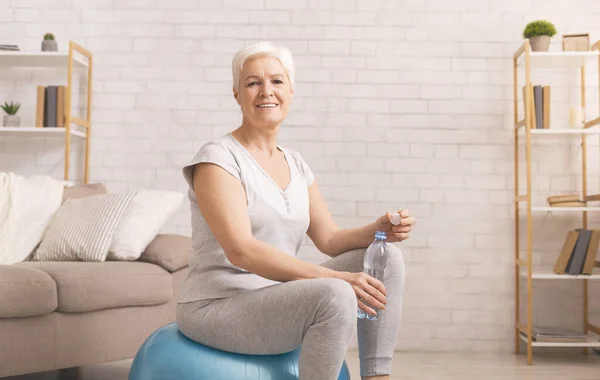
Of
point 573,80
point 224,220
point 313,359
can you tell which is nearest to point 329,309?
point 313,359

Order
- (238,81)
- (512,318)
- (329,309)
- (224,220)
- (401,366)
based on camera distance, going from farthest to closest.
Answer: (512,318), (401,366), (238,81), (224,220), (329,309)

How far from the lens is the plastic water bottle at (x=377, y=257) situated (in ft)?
6.36

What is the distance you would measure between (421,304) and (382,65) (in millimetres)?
1415

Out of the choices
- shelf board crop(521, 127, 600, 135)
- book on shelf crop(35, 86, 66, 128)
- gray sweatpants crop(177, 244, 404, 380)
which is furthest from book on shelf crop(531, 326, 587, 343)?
book on shelf crop(35, 86, 66, 128)

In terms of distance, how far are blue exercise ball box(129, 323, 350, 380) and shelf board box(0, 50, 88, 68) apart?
8.59 ft

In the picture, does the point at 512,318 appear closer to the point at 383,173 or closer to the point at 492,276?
the point at 492,276

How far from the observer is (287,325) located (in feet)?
5.63

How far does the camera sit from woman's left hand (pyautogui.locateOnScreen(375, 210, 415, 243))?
205 centimetres

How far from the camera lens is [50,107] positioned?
4.09 metres

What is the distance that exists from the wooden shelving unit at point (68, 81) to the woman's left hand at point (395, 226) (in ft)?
8.14

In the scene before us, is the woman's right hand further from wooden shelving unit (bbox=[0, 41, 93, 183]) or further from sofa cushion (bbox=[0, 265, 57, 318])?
wooden shelving unit (bbox=[0, 41, 93, 183])

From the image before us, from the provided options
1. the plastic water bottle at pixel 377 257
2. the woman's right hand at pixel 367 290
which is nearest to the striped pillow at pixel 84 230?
the plastic water bottle at pixel 377 257

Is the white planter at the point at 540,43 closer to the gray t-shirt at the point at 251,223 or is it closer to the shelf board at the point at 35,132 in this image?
the gray t-shirt at the point at 251,223

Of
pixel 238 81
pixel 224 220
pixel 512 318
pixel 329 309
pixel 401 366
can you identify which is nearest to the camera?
pixel 329 309
